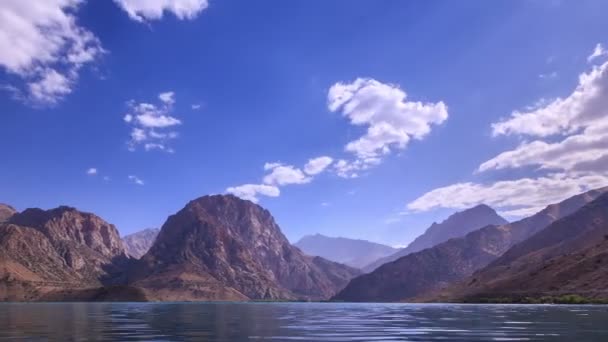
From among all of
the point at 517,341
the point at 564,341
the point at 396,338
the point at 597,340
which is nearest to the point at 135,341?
the point at 396,338

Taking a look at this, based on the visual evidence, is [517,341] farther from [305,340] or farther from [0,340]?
[0,340]

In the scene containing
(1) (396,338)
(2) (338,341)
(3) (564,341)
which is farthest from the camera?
(1) (396,338)

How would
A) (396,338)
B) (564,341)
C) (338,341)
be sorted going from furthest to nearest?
(396,338) → (338,341) → (564,341)

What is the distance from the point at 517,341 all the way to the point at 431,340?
6.86 metres

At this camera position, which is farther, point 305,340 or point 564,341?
point 305,340

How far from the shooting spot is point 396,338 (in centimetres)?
4722

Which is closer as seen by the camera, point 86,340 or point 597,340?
point 597,340

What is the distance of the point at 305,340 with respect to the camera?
44906 millimetres

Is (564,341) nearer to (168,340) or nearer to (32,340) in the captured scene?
(168,340)

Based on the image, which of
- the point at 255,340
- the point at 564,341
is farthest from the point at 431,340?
the point at 255,340

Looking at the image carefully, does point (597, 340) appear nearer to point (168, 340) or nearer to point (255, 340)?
point (255, 340)

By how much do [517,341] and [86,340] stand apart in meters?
35.6

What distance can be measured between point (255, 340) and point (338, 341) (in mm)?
7050

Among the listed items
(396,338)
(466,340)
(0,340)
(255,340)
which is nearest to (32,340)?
(0,340)
